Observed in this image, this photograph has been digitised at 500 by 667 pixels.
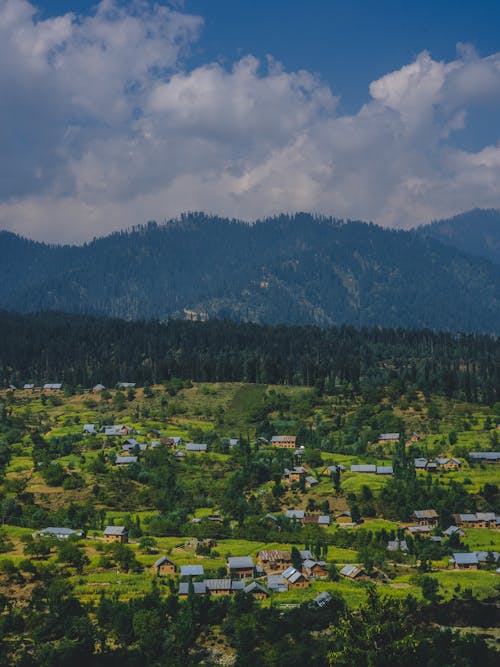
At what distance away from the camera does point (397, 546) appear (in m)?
77.4

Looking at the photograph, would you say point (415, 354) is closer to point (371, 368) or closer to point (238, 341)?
point (371, 368)

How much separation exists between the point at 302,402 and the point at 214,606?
79.9 m

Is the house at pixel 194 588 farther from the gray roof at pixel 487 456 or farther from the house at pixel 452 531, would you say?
the gray roof at pixel 487 456

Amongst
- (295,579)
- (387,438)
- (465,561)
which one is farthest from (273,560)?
(387,438)

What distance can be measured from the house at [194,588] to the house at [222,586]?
0.52 metres

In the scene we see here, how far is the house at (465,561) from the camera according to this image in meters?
72.1

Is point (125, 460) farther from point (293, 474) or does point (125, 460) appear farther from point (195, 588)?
point (195, 588)

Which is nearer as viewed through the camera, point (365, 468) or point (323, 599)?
point (323, 599)

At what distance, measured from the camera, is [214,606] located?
5809 cm

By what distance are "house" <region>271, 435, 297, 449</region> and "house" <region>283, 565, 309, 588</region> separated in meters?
47.5

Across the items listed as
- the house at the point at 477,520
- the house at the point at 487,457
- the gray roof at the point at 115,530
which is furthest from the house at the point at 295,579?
the house at the point at 487,457

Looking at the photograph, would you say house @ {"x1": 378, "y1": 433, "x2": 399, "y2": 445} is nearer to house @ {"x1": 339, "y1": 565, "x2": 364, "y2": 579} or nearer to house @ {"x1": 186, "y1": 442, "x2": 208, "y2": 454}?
house @ {"x1": 186, "y1": 442, "x2": 208, "y2": 454}

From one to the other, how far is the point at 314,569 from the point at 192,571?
11357mm

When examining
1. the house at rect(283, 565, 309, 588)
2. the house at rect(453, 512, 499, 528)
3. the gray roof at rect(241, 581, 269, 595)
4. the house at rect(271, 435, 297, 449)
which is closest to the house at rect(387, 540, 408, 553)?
the house at rect(453, 512, 499, 528)
